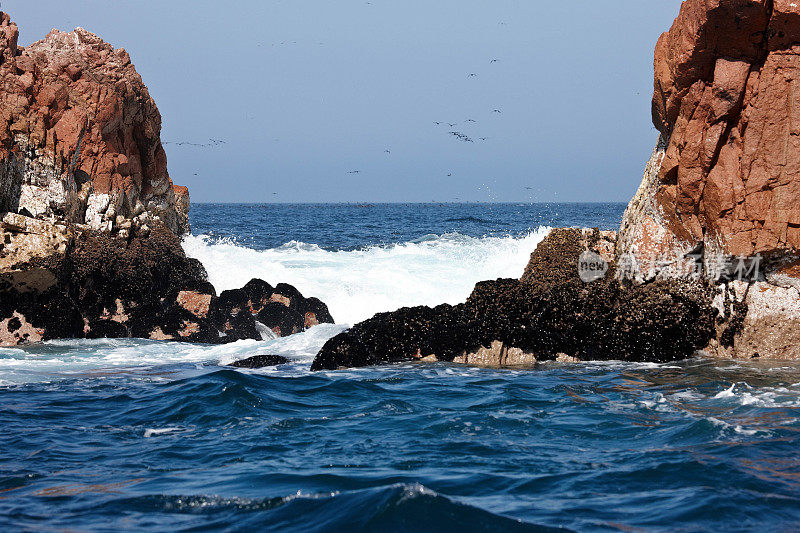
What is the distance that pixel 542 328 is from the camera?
9.86 meters

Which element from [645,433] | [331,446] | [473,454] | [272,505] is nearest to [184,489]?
[272,505]

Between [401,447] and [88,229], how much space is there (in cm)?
1017

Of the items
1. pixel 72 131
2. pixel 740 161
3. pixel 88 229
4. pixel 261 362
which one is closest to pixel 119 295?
pixel 88 229

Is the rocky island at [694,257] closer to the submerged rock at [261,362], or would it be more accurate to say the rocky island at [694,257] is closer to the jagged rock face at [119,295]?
the submerged rock at [261,362]

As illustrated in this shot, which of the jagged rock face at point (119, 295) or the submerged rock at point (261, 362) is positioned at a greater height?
the jagged rock face at point (119, 295)

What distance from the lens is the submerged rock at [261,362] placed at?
10.6 m

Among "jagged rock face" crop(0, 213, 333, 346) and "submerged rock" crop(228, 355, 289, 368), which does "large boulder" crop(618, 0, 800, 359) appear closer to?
"submerged rock" crop(228, 355, 289, 368)

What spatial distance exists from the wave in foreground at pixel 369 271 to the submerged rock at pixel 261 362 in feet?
20.0

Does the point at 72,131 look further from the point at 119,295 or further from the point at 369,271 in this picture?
the point at 369,271

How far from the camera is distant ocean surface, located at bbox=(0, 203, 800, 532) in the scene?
4.59 metres

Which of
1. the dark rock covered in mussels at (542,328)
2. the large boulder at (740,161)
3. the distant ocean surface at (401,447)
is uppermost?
the large boulder at (740,161)

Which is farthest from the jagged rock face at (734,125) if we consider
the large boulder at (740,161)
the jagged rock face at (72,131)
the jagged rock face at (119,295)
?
the jagged rock face at (72,131)

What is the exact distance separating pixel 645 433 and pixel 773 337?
395 centimetres

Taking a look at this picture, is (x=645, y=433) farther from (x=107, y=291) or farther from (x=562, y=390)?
(x=107, y=291)
